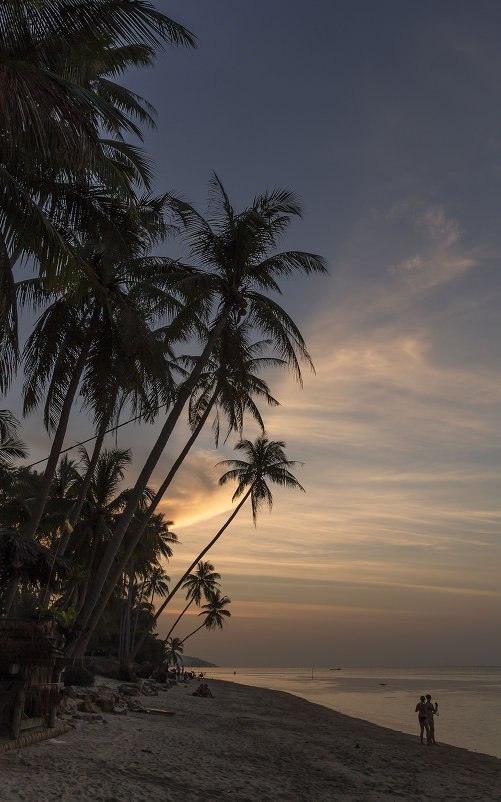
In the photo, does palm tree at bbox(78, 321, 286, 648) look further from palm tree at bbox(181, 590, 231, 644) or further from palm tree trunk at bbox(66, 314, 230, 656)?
palm tree at bbox(181, 590, 231, 644)

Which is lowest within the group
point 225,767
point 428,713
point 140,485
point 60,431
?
point 225,767

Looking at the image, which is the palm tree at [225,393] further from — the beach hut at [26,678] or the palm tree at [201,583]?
the palm tree at [201,583]

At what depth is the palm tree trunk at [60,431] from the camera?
15125 mm

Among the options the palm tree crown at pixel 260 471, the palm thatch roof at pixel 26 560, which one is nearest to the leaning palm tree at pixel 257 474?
the palm tree crown at pixel 260 471

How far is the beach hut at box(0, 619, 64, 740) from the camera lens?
8867 mm

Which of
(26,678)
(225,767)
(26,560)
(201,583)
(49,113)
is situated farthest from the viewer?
(201,583)

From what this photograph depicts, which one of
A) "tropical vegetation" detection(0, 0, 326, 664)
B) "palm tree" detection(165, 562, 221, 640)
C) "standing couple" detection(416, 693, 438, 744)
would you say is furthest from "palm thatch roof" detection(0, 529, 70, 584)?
"palm tree" detection(165, 562, 221, 640)

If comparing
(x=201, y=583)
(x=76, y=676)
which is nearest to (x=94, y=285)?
(x=76, y=676)

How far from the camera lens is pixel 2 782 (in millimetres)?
6918

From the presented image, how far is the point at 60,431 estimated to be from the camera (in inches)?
611

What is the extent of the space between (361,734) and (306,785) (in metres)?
10.4

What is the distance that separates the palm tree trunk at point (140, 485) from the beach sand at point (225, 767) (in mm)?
3106

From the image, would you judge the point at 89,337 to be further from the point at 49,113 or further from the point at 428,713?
the point at 428,713

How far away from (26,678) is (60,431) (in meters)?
7.38
